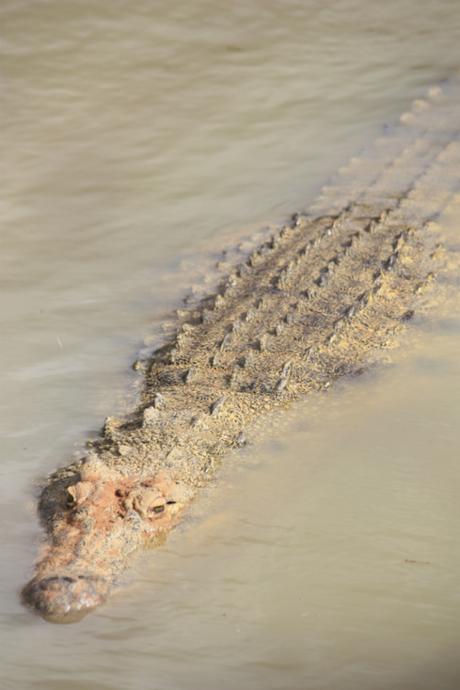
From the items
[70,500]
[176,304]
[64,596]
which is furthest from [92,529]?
[176,304]

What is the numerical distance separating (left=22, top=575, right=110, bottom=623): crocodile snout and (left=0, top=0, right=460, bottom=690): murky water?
0.06m

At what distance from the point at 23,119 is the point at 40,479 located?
18.7 ft

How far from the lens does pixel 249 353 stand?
5.96 m

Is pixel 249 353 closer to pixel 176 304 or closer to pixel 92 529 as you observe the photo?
pixel 176 304

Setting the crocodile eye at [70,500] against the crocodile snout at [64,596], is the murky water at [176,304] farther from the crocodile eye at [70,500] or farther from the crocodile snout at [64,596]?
the crocodile eye at [70,500]

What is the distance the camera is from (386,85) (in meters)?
10.5

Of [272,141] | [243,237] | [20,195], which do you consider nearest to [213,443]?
[243,237]

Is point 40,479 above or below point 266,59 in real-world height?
below

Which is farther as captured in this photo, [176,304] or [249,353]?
[176,304]

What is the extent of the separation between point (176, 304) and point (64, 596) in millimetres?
3316

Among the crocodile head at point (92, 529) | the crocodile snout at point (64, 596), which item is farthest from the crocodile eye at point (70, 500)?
the crocodile snout at point (64, 596)

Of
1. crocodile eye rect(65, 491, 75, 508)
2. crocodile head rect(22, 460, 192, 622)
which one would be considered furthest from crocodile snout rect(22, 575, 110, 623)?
crocodile eye rect(65, 491, 75, 508)

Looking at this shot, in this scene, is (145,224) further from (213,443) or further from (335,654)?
(335,654)

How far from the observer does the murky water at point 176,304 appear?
395 centimetres
